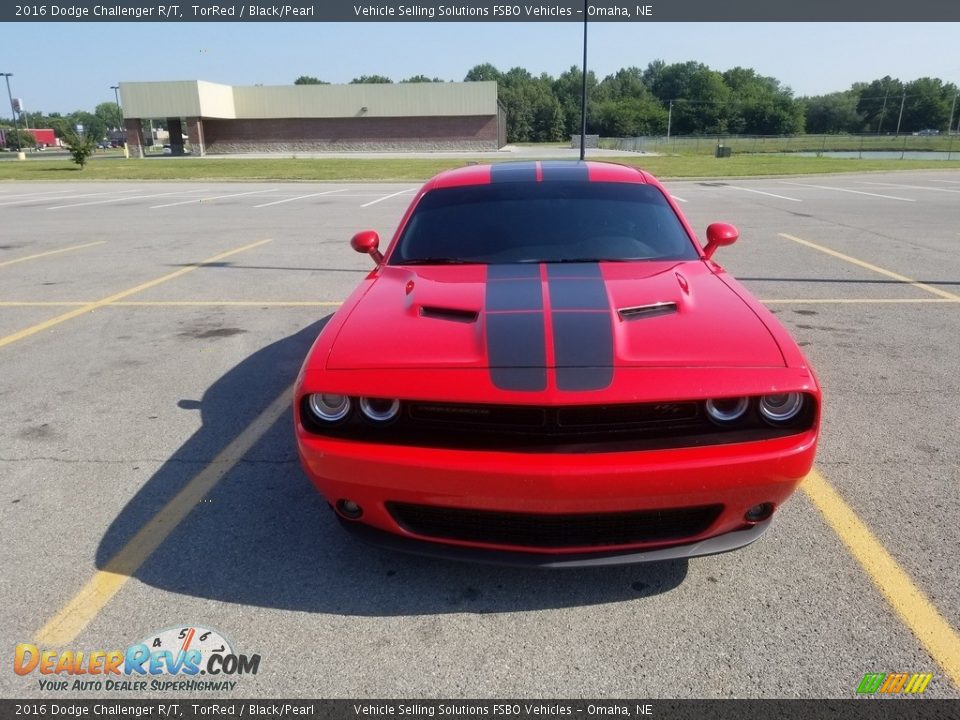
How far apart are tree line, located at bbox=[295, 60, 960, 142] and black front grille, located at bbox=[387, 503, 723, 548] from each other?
10154 centimetres

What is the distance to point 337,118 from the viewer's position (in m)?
52.4

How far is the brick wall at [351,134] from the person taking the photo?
5266 cm

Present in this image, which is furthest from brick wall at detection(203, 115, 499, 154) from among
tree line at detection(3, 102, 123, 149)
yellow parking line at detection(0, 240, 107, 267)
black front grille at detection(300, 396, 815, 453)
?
tree line at detection(3, 102, 123, 149)

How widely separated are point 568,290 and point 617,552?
3.52ft

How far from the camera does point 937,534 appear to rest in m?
2.88

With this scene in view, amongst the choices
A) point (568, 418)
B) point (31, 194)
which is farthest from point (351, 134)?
point (568, 418)

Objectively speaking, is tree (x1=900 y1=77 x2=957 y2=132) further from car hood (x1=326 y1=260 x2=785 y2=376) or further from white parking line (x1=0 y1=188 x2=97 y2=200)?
car hood (x1=326 y1=260 x2=785 y2=376)

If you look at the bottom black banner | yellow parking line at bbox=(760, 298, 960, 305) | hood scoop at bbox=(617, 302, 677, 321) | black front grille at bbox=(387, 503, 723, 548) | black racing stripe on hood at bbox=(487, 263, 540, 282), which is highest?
black racing stripe on hood at bbox=(487, 263, 540, 282)

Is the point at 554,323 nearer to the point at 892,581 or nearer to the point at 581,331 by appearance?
the point at 581,331

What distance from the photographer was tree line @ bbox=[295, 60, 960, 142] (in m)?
105

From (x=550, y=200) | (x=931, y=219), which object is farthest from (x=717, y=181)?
(x=550, y=200)

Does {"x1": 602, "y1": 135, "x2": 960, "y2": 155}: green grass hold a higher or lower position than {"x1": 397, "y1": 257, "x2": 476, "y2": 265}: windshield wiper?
higher

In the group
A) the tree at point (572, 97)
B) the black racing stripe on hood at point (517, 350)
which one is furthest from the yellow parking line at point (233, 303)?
the tree at point (572, 97)

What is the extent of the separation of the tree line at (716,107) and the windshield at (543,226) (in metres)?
99.8
